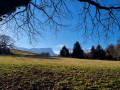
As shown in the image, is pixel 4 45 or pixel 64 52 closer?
pixel 4 45

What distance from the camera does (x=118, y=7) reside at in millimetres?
2807

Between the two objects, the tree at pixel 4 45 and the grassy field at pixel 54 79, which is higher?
the tree at pixel 4 45

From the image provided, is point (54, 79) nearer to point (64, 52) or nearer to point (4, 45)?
point (4, 45)

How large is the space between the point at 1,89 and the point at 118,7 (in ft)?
19.4

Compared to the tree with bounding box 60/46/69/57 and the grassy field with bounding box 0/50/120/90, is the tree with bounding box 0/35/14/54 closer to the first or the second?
the grassy field with bounding box 0/50/120/90

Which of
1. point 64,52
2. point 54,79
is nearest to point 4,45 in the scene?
point 54,79

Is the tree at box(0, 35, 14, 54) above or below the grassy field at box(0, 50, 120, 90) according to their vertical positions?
above

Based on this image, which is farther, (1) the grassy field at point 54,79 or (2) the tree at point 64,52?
(2) the tree at point 64,52

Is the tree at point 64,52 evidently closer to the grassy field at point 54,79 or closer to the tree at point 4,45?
the grassy field at point 54,79

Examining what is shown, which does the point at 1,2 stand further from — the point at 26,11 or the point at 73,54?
the point at 73,54

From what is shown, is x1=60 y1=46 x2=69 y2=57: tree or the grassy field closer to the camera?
the grassy field

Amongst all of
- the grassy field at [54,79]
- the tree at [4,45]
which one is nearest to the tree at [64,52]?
the grassy field at [54,79]

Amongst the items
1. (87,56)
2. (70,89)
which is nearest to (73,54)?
(87,56)

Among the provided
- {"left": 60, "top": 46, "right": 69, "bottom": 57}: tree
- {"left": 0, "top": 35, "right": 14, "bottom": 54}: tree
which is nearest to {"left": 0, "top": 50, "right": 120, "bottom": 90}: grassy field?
{"left": 0, "top": 35, "right": 14, "bottom": 54}: tree
